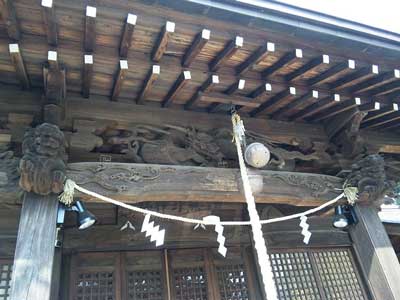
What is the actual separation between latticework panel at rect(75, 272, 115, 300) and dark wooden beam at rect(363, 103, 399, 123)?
3.88 meters

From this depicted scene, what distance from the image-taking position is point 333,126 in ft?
13.6

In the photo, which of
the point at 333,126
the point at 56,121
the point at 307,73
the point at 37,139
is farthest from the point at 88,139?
the point at 333,126

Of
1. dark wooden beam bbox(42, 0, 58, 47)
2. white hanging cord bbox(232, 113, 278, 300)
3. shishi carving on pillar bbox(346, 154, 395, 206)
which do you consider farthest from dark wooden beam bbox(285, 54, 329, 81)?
dark wooden beam bbox(42, 0, 58, 47)

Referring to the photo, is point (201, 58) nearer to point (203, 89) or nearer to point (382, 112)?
point (203, 89)

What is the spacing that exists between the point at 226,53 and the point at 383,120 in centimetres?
272

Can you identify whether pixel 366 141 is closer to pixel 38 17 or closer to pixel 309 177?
pixel 309 177

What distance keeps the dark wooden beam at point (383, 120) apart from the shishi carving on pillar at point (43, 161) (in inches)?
152

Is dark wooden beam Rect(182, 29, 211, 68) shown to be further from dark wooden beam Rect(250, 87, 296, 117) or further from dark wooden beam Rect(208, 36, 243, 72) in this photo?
dark wooden beam Rect(250, 87, 296, 117)

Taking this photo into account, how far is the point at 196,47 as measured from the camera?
2.69m

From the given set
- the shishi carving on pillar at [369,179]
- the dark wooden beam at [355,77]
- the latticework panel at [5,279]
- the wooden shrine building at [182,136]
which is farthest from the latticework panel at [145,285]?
the dark wooden beam at [355,77]

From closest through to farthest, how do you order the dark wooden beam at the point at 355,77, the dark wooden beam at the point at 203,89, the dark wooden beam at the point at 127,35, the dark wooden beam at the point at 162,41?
the dark wooden beam at the point at 127,35, the dark wooden beam at the point at 162,41, the dark wooden beam at the point at 203,89, the dark wooden beam at the point at 355,77

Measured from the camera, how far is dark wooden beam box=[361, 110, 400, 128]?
4.20m

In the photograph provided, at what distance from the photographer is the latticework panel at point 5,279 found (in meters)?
3.46

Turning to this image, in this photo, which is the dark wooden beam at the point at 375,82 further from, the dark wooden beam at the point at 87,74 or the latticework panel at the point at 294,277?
the dark wooden beam at the point at 87,74
